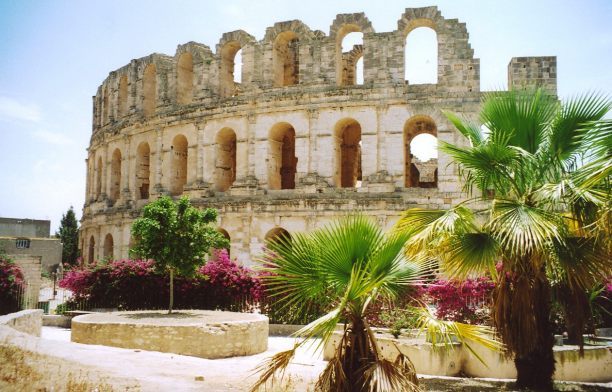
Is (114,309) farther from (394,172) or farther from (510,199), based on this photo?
(510,199)

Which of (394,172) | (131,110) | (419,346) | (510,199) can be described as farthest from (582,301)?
(131,110)

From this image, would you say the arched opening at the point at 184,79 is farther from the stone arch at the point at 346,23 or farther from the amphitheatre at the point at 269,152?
the stone arch at the point at 346,23

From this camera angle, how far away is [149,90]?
28266 mm

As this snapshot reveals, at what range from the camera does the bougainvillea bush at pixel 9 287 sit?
1864 cm

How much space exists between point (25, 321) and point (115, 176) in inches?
702

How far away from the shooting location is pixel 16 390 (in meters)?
6.66

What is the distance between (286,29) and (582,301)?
60.5 feet

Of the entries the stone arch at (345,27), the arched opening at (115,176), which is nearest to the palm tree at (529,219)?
the stone arch at (345,27)

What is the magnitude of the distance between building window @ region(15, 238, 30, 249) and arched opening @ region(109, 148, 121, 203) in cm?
1232

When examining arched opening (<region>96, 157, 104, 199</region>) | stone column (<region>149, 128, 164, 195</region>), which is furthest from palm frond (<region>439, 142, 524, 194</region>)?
arched opening (<region>96, 157, 104, 199</region>)

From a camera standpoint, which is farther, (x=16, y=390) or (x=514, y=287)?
(x=514, y=287)

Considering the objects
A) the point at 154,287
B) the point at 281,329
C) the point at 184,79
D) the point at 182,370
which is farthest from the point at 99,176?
the point at 182,370

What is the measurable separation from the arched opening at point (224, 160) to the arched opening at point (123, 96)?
23.3 feet

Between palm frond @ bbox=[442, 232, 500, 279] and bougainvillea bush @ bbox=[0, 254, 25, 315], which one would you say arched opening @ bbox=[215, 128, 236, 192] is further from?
palm frond @ bbox=[442, 232, 500, 279]
